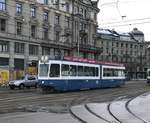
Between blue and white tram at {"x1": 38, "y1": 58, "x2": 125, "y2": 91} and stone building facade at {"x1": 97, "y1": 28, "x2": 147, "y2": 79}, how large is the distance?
70759mm

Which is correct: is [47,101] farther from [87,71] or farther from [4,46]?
[4,46]

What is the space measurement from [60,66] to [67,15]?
44735 mm

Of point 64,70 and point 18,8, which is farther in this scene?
point 18,8

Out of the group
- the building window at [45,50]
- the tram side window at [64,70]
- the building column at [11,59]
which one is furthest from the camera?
the building window at [45,50]

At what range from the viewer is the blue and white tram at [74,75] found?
3462 cm

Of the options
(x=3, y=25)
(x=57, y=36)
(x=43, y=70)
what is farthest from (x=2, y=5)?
(x=43, y=70)

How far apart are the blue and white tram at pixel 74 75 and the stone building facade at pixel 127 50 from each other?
70759mm

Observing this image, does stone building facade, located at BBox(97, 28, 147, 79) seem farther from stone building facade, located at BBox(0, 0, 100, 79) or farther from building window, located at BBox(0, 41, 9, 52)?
building window, located at BBox(0, 41, 9, 52)

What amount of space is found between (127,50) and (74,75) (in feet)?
307

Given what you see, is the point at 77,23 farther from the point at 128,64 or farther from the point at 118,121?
the point at 118,121

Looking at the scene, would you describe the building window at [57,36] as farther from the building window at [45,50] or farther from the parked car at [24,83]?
the parked car at [24,83]

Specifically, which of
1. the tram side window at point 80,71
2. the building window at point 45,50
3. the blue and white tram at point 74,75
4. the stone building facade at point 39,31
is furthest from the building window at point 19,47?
the tram side window at point 80,71

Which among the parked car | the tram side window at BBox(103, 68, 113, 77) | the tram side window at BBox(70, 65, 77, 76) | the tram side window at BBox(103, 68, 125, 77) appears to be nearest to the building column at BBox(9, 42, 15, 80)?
the parked car

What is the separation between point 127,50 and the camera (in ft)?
424
